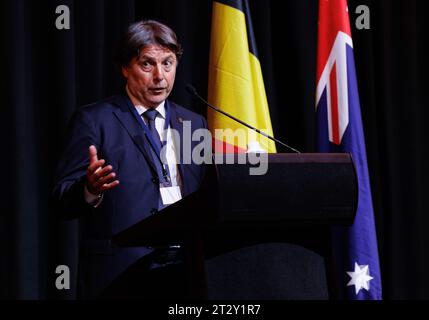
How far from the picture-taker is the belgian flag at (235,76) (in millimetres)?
2922

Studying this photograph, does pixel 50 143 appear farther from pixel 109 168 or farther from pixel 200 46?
pixel 109 168

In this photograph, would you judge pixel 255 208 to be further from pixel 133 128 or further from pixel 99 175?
pixel 133 128

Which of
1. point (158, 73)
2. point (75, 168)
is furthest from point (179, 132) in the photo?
point (75, 168)

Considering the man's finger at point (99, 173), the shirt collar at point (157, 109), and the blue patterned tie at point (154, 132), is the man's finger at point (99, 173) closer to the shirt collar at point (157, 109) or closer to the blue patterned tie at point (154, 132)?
the blue patterned tie at point (154, 132)

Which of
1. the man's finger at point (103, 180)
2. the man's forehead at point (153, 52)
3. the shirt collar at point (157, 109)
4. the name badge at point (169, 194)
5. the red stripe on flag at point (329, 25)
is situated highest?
the red stripe on flag at point (329, 25)

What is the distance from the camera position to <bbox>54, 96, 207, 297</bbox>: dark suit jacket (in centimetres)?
198

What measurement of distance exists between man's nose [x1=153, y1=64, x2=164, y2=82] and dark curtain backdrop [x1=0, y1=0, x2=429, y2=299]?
32.4 inches

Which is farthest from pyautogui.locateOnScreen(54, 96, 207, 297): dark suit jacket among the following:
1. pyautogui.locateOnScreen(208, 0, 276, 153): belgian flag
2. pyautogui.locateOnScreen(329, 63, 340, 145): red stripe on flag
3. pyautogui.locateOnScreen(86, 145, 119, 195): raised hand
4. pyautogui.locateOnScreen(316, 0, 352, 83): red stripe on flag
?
pyautogui.locateOnScreen(316, 0, 352, 83): red stripe on flag

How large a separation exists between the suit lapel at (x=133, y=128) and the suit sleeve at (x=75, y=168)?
101 millimetres

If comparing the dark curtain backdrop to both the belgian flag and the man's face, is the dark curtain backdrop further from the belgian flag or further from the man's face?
the man's face

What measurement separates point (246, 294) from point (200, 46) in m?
2.09

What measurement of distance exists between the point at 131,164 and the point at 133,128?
14cm

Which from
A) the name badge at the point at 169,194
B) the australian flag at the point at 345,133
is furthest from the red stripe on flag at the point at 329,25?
the name badge at the point at 169,194

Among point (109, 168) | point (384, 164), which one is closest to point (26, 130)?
point (109, 168)
